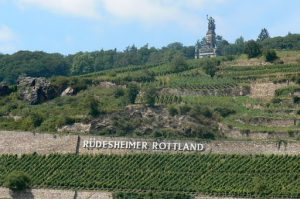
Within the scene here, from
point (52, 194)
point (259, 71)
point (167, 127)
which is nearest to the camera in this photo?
point (52, 194)

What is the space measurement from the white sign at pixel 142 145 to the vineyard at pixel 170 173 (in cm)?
97

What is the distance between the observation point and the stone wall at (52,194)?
8806cm

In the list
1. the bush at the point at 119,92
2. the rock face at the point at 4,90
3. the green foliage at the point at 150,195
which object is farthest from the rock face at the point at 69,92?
the green foliage at the point at 150,195

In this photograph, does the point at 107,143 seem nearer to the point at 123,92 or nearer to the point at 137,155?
the point at 137,155

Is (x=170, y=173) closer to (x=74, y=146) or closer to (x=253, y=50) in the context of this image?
(x=74, y=146)

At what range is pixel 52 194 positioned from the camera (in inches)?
3501

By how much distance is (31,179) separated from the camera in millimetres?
90562

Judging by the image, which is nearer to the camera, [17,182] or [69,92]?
[17,182]

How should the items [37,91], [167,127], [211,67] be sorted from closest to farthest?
1. [167,127]
2. [37,91]
3. [211,67]

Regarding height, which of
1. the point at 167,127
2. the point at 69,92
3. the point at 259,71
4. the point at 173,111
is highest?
the point at 259,71

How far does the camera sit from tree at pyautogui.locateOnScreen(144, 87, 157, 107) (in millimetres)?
103938

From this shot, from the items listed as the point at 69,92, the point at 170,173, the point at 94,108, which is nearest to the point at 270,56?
the point at 69,92

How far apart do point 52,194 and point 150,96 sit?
1892 cm

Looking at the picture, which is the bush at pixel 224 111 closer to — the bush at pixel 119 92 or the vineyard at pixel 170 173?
the bush at pixel 119 92
